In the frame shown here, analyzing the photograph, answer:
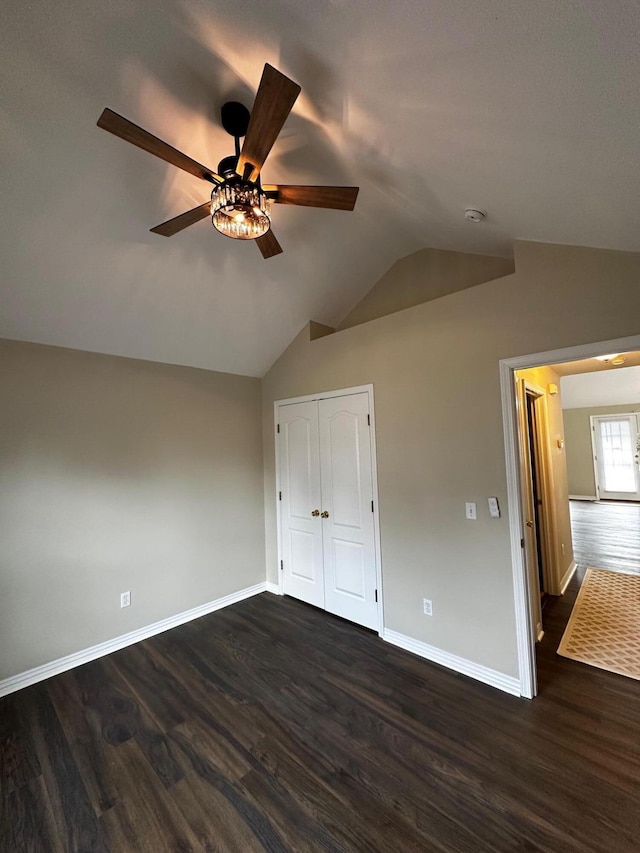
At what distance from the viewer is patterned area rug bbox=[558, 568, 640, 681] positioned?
8.36ft

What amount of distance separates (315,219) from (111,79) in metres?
1.31

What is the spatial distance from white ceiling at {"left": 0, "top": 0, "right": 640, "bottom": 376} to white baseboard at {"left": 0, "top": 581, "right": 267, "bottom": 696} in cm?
244

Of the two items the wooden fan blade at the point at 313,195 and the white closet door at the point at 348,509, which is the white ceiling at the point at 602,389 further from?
the wooden fan blade at the point at 313,195

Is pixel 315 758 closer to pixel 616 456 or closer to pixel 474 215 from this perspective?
pixel 474 215

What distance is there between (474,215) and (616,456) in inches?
380

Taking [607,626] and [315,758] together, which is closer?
[315,758]

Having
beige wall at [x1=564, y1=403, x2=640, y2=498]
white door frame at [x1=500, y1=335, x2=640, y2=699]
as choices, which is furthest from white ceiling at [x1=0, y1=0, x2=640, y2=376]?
beige wall at [x1=564, y1=403, x2=640, y2=498]

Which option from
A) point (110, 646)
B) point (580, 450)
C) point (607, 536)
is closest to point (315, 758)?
point (110, 646)

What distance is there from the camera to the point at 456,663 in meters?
2.45

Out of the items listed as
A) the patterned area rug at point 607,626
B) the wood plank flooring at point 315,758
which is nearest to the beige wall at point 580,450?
the patterned area rug at point 607,626

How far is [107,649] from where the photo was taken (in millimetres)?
2832

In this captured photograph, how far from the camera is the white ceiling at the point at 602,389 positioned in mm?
7402

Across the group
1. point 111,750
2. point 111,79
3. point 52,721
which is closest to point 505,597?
point 111,750

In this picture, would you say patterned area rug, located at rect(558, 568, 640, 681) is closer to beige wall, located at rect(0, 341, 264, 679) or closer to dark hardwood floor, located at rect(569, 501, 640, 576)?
dark hardwood floor, located at rect(569, 501, 640, 576)
